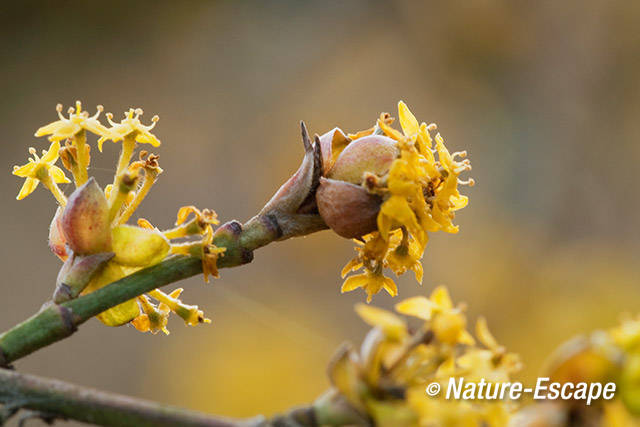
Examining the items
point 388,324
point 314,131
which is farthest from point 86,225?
point 314,131

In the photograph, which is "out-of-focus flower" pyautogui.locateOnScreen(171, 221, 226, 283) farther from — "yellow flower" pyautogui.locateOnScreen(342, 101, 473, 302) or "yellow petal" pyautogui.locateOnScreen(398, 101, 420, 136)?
"yellow petal" pyautogui.locateOnScreen(398, 101, 420, 136)

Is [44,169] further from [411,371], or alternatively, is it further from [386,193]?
[411,371]

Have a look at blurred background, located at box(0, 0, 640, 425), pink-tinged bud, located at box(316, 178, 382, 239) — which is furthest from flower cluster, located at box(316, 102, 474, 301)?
blurred background, located at box(0, 0, 640, 425)

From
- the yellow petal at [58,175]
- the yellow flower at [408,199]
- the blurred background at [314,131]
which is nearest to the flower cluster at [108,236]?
the yellow petal at [58,175]

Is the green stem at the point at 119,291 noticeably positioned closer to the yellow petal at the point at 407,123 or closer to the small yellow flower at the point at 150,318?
the small yellow flower at the point at 150,318

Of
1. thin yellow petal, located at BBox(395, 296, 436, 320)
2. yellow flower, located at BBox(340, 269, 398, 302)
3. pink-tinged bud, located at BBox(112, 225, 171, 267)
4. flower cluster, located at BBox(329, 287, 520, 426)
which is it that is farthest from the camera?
yellow flower, located at BBox(340, 269, 398, 302)

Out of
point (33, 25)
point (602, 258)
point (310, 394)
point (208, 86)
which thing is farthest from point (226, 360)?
point (33, 25)

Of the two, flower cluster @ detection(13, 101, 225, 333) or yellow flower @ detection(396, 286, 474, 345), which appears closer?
yellow flower @ detection(396, 286, 474, 345)
